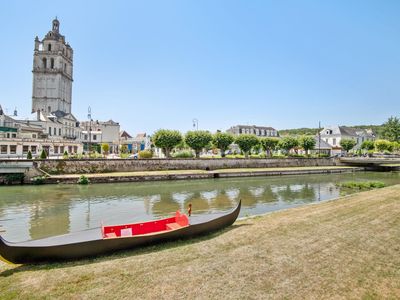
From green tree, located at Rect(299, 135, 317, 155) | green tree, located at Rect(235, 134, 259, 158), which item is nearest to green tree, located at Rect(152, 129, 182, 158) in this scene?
green tree, located at Rect(235, 134, 259, 158)

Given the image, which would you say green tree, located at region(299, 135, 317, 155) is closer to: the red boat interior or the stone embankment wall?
the stone embankment wall

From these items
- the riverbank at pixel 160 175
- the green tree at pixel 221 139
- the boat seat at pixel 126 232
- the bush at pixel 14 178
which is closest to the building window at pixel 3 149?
the bush at pixel 14 178

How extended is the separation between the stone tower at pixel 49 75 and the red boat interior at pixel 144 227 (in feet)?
259

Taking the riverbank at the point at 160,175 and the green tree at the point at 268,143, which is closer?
the riverbank at the point at 160,175

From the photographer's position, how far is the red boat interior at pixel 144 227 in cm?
838

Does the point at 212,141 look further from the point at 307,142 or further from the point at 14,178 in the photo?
the point at 14,178

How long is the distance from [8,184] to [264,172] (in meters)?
32.1

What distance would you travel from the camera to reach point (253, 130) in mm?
83938

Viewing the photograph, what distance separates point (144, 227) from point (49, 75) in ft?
276

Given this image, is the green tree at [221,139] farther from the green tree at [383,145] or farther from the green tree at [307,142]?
the green tree at [383,145]

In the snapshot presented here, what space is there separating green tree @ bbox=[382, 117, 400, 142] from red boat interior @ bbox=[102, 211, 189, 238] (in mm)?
101238

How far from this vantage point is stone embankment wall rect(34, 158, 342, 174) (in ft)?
109

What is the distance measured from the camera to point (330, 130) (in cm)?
8625

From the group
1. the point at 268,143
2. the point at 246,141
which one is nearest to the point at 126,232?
the point at 246,141
